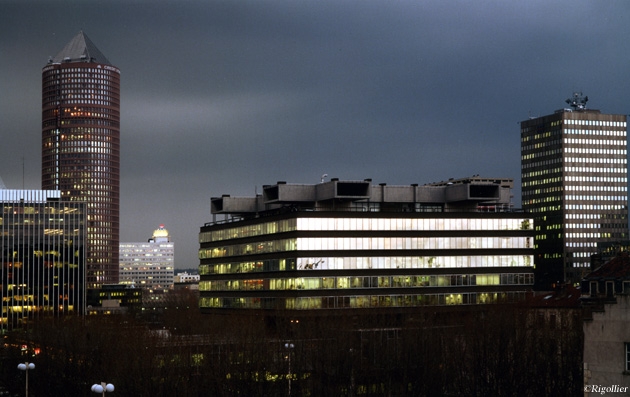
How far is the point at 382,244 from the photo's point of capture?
173250 millimetres

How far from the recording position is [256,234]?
18312cm

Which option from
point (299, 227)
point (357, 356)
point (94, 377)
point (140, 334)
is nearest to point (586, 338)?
point (357, 356)

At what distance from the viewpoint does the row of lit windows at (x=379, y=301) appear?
169125 mm

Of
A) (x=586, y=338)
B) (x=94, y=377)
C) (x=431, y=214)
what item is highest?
(x=431, y=214)

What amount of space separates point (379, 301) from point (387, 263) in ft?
21.5

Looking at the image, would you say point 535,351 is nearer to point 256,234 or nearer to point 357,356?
point 357,356

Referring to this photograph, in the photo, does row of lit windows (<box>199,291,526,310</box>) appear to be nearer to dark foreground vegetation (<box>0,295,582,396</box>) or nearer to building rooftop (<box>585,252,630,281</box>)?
dark foreground vegetation (<box>0,295,582,396</box>)

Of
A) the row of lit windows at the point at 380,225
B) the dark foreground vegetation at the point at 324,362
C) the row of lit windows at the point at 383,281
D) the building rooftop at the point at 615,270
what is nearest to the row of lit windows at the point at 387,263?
the row of lit windows at the point at 383,281

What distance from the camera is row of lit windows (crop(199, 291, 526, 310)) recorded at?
A: 169125 millimetres

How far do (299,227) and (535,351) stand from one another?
204 feet

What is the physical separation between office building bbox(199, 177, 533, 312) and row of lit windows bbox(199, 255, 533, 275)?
0.55 feet

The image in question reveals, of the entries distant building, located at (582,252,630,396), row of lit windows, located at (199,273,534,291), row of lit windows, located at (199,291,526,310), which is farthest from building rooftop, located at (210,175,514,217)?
distant building, located at (582,252,630,396)

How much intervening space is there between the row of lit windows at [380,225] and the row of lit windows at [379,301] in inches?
456

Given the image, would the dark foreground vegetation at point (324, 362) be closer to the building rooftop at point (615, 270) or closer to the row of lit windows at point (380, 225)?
the row of lit windows at point (380, 225)
